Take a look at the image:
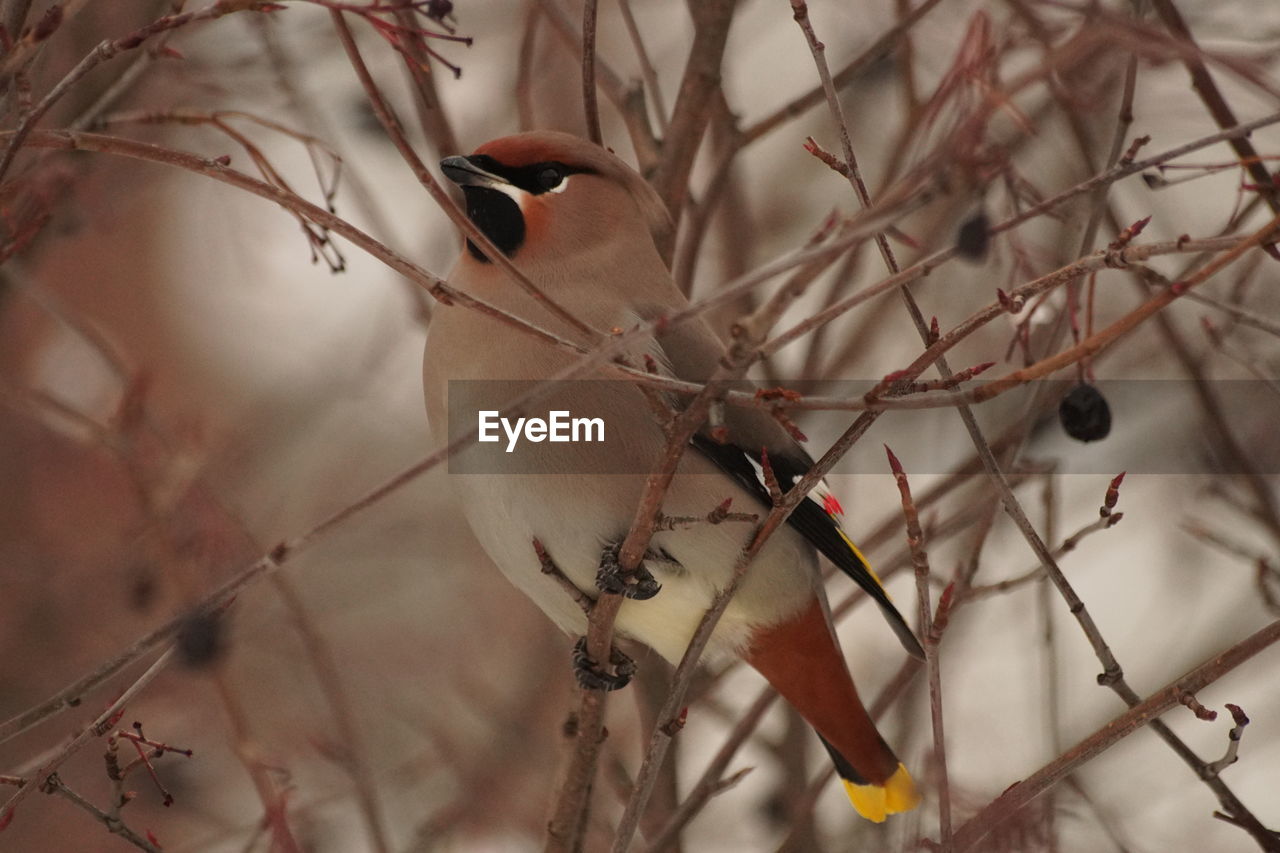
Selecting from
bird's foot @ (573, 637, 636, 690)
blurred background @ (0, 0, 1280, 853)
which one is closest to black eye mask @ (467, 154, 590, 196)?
blurred background @ (0, 0, 1280, 853)

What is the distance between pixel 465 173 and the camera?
3.09 metres

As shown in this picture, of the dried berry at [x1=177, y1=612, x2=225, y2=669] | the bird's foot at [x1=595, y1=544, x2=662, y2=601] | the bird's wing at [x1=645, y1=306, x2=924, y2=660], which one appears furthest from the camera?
the bird's wing at [x1=645, y1=306, x2=924, y2=660]

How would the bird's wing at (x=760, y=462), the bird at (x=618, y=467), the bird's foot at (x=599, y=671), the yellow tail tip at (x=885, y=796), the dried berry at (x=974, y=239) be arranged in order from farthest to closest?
the yellow tail tip at (x=885, y=796)
the bird's wing at (x=760, y=462)
the bird at (x=618, y=467)
the bird's foot at (x=599, y=671)
the dried berry at (x=974, y=239)

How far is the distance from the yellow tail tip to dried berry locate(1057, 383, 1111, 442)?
3.39 ft

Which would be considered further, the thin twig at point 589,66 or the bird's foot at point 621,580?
the thin twig at point 589,66

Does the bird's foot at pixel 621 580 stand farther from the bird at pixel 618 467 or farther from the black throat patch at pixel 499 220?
the black throat patch at pixel 499 220

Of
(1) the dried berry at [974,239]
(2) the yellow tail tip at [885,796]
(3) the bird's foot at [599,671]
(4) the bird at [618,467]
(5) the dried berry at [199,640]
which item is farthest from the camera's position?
(2) the yellow tail tip at [885,796]

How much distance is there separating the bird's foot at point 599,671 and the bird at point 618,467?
0.01 m

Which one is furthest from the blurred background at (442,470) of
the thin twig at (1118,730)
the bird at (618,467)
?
the thin twig at (1118,730)

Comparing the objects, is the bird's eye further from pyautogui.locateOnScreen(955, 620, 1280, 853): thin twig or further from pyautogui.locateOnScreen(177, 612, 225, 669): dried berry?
pyautogui.locateOnScreen(955, 620, 1280, 853): thin twig

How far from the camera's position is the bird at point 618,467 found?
2.90 metres

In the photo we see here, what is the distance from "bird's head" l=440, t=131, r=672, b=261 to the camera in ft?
10.8

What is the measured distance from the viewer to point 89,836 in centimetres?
402

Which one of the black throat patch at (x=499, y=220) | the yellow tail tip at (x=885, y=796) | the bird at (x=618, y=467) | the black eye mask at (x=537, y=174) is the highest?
the black eye mask at (x=537, y=174)
